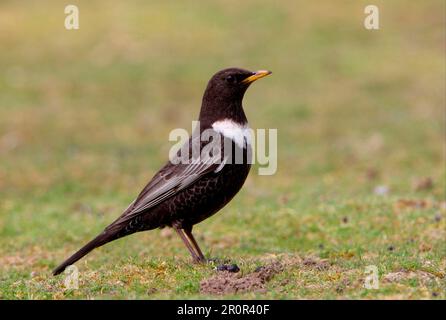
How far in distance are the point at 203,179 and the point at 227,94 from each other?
1.04 meters

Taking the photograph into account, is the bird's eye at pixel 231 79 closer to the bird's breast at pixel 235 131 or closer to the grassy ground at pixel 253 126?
the bird's breast at pixel 235 131

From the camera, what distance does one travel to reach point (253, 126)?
2005 cm

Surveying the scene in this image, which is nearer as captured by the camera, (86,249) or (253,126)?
(86,249)

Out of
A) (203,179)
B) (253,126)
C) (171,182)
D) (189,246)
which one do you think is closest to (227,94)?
(203,179)

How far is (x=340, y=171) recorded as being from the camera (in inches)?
651

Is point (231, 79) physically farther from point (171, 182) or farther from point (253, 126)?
point (253, 126)

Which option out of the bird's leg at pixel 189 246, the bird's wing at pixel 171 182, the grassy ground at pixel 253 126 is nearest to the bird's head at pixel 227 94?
the bird's wing at pixel 171 182

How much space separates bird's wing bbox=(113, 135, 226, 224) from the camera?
27.6 ft

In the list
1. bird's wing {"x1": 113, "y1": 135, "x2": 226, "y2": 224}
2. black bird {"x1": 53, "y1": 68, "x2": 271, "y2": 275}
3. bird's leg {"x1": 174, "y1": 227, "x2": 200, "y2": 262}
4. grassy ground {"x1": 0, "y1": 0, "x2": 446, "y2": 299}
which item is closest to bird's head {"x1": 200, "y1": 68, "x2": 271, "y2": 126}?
black bird {"x1": 53, "y1": 68, "x2": 271, "y2": 275}

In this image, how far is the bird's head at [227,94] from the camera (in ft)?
28.8

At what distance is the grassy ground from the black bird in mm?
422

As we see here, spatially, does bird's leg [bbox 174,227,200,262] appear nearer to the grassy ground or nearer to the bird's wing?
the grassy ground

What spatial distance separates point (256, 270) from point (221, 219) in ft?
15.2

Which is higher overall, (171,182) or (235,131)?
(235,131)
